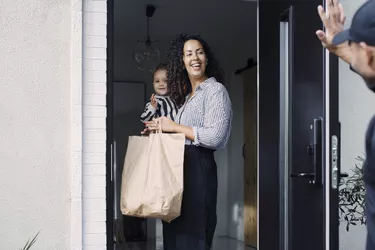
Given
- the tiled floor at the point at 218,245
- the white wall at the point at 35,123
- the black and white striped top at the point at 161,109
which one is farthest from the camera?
the tiled floor at the point at 218,245

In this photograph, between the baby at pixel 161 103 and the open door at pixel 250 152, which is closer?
the baby at pixel 161 103

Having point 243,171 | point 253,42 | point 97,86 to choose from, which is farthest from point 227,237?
point 97,86

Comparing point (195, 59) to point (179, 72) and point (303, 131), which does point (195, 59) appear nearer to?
point (179, 72)

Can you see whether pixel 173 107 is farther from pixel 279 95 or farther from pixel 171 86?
pixel 279 95

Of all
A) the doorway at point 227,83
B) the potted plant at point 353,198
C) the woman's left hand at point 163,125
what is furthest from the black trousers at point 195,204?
the doorway at point 227,83

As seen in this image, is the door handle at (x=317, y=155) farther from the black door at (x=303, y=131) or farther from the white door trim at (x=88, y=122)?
the white door trim at (x=88, y=122)

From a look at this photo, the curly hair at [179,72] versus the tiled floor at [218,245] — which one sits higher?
A: the curly hair at [179,72]

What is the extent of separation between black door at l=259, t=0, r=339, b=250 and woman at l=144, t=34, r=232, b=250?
327mm

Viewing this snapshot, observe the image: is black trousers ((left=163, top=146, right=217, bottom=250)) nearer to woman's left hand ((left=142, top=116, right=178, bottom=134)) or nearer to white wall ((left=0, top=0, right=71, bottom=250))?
woman's left hand ((left=142, top=116, right=178, bottom=134))

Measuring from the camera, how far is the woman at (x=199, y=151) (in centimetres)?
261

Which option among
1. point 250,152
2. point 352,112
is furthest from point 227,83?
point 352,112

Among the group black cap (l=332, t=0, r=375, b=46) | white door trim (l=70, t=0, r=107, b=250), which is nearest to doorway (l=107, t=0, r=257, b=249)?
white door trim (l=70, t=0, r=107, b=250)

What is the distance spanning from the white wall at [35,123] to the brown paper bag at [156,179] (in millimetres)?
328

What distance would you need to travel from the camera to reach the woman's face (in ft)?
9.19
